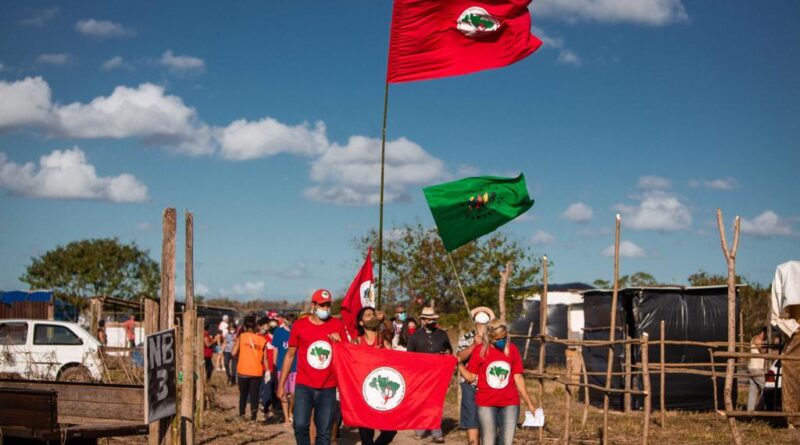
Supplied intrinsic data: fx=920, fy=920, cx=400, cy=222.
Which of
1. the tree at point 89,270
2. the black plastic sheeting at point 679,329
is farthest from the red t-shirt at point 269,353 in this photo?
the tree at point 89,270

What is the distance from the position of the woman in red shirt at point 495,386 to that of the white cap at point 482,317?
13cm

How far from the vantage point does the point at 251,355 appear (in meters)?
15.0

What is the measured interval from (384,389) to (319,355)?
2.95 feet

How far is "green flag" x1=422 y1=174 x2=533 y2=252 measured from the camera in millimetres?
12469

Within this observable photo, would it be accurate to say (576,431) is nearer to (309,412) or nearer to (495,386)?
(495,386)

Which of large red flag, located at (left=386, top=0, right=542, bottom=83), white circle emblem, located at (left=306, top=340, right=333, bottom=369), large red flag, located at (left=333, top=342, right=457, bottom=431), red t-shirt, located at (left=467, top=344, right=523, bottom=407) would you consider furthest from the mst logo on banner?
large red flag, located at (left=386, top=0, right=542, bottom=83)

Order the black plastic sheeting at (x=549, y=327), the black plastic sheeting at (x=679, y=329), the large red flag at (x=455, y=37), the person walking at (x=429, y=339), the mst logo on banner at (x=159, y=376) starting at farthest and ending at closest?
the black plastic sheeting at (x=549, y=327) → the black plastic sheeting at (x=679, y=329) → the large red flag at (x=455, y=37) → the person walking at (x=429, y=339) → the mst logo on banner at (x=159, y=376)

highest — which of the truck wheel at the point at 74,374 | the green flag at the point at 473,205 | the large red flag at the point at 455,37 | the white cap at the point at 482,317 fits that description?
the large red flag at the point at 455,37

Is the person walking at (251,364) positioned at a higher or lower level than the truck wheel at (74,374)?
higher

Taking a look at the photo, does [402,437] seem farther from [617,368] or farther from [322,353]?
[617,368]

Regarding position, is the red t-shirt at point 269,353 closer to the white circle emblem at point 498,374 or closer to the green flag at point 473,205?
the green flag at point 473,205

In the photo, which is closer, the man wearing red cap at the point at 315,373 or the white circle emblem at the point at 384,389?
the man wearing red cap at the point at 315,373

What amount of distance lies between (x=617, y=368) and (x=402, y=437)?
7336 mm

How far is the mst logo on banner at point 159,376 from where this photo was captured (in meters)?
8.08
